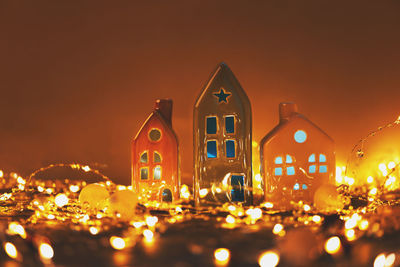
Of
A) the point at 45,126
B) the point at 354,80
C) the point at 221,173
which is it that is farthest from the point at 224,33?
the point at 45,126

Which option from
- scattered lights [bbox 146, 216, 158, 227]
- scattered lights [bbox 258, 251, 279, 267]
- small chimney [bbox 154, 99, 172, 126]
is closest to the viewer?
scattered lights [bbox 258, 251, 279, 267]

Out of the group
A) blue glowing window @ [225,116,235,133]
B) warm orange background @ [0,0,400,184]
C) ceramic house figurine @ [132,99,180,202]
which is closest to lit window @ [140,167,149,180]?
ceramic house figurine @ [132,99,180,202]

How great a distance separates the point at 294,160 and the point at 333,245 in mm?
311

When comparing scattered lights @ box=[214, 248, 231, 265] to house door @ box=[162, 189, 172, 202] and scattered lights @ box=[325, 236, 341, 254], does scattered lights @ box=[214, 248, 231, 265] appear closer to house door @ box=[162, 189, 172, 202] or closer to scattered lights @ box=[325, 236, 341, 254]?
scattered lights @ box=[325, 236, 341, 254]

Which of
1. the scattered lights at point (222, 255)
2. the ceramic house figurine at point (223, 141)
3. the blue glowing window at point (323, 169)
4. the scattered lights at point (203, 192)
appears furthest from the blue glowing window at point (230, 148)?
the scattered lights at point (222, 255)

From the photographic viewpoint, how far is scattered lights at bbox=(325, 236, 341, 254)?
0.74 meters

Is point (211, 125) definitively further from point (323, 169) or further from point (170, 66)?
point (170, 66)

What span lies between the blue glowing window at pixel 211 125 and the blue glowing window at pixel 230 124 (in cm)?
3

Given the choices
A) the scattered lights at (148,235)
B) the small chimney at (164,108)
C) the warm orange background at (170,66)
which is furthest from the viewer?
the warm orange background at (170,66)

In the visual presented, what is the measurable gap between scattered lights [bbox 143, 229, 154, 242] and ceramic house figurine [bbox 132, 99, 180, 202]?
0.25 metres

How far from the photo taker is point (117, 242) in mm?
790

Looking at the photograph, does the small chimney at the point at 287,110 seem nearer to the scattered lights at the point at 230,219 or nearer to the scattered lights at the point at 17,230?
the scattered lights at the point at 230,219

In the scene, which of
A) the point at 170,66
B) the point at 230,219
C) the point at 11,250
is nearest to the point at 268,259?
the point at 230,219

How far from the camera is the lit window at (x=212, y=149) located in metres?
1.05
